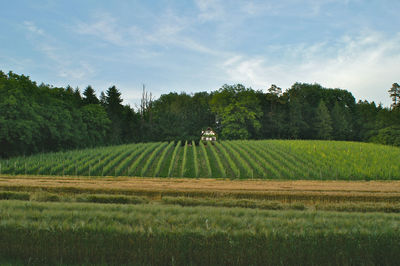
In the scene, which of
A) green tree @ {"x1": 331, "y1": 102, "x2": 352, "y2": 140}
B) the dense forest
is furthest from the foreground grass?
green tree @ {"x1": 331, "y1": 102, "x2": 352, "y2": 140}

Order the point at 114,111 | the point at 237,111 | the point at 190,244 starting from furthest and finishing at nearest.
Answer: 1. the point at 237,111
2. the point at 114,111
3. the point at 190,244

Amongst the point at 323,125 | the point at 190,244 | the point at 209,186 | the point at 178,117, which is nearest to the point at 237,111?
the point at 178,117

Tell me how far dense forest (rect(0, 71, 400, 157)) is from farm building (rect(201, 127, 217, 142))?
162 centimetres

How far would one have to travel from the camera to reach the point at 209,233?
4043 mm

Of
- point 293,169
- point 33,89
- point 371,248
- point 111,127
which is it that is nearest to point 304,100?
point 111,127

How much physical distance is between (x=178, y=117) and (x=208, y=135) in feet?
31.0

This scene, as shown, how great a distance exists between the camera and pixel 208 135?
224 ft

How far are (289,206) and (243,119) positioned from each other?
55.5m

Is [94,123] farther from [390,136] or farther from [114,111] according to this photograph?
[390,136]

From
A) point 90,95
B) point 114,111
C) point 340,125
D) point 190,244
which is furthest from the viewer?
point 340,125

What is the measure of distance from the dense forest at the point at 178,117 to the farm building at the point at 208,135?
5.32ft

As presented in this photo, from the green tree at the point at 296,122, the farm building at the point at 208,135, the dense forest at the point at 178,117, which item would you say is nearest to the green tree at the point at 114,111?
the dense forest at the point at 178,117

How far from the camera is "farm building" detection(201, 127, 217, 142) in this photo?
67.2 metres

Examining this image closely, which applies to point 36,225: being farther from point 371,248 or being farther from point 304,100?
point 304,100
